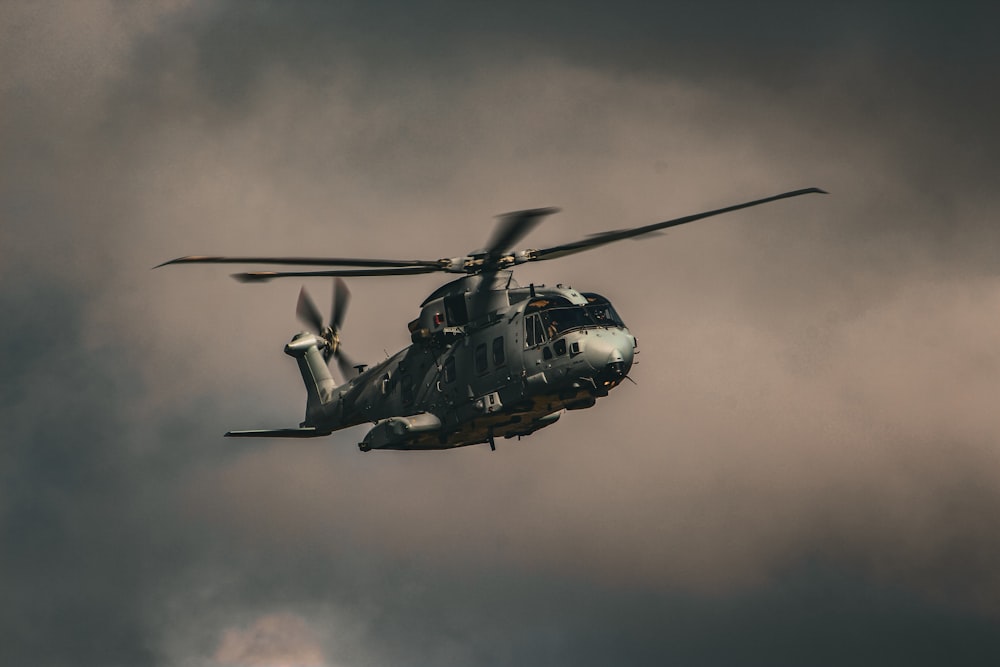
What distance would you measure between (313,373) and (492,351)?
18.6 metres

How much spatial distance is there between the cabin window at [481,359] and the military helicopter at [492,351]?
0.18ft

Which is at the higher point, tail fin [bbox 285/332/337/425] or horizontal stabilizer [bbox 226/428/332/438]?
tail fin [bbox 285/332/337/425]

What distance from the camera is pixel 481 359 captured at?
229 feet

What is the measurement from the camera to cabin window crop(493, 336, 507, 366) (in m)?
68.8

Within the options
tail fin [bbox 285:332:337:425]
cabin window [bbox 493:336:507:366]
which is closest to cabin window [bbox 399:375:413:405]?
cabin window [bbox 493:336:507:366]

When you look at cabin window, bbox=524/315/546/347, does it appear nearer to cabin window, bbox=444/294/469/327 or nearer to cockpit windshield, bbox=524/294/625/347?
cockpit windshield, bbox=524/294/625/347

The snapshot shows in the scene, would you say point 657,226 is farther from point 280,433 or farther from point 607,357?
point 280,433

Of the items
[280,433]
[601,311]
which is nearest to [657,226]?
[601,311]

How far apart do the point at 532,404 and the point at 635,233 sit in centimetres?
937

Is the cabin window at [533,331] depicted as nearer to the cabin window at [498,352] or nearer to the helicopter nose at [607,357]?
the cabin window at [498,352]

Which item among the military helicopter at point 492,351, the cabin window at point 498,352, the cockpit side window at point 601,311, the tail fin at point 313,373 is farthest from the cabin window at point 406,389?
the cockpit side window at point 601,311

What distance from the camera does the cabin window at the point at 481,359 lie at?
6964cm

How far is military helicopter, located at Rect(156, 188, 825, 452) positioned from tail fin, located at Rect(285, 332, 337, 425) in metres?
5.54

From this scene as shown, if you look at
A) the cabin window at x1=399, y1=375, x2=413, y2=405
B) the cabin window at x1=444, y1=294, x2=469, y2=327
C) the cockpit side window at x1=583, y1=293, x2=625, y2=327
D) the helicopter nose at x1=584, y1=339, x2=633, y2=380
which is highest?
the cabin window at x1=444, y1=294, x2=469, y2=327
